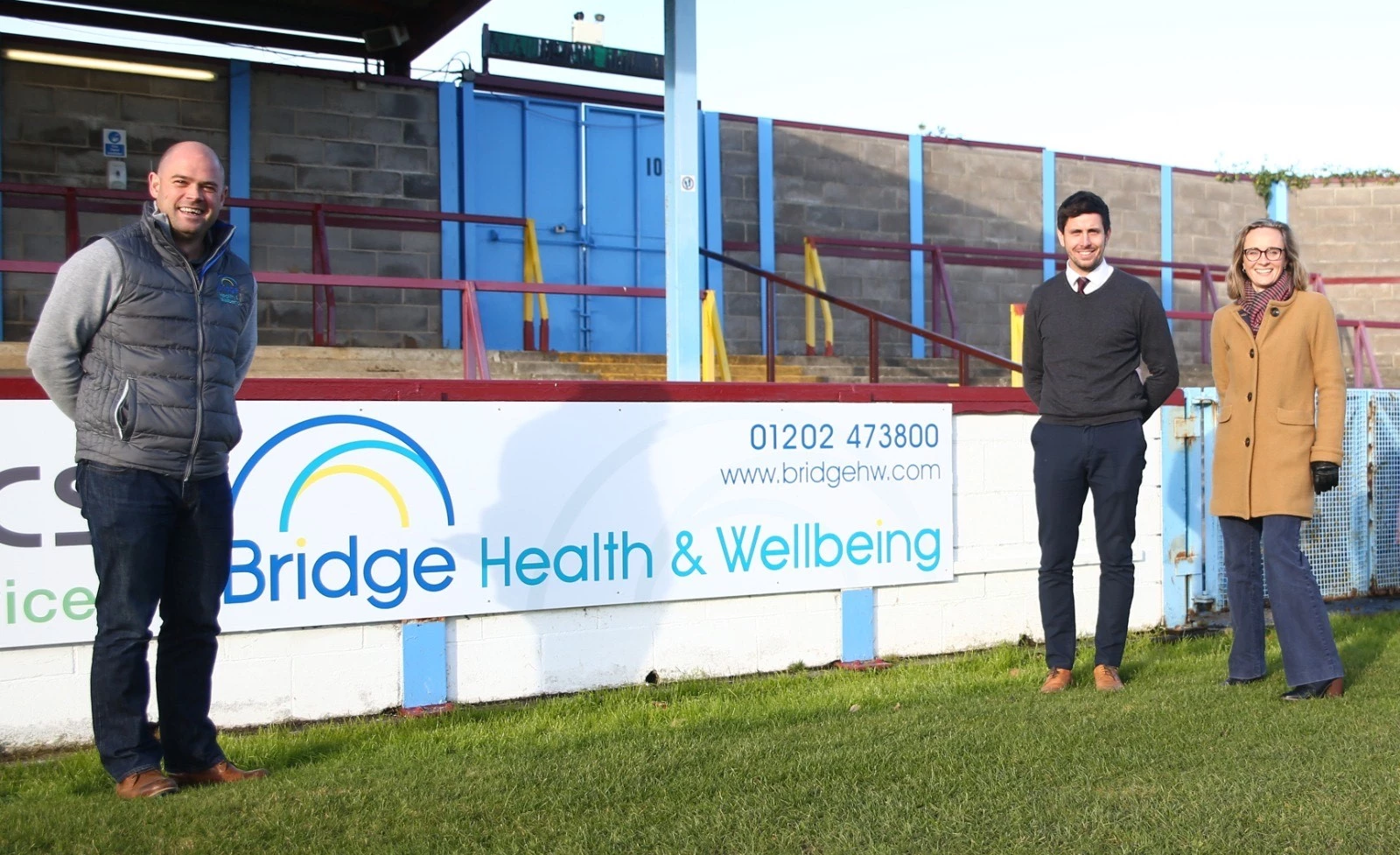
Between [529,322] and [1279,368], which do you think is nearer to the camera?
[1279,368]

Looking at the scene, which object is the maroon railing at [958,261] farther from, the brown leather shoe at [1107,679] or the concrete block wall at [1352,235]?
the brown leather shoe at [1107,679]

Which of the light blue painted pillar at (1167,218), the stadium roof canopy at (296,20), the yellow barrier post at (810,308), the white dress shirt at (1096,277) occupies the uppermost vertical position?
the stadium roof canopy at (296,20)

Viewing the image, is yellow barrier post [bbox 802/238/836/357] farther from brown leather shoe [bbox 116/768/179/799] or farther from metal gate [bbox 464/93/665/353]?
brown leather shoe [bbox 116/768/179/799]

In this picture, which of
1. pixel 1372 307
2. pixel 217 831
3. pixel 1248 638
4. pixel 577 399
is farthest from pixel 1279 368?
pixel 1372 307

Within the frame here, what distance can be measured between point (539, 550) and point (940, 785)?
2.50 m

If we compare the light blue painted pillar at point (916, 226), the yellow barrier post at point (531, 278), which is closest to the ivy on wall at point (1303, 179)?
the light blue painted pillar at point (916, 226)

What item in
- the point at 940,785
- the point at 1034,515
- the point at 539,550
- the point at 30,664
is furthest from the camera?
the point at 1034,515

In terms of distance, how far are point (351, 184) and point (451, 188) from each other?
3.13ft

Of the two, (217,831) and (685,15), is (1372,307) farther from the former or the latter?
(217,831)

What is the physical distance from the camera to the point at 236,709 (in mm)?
5375

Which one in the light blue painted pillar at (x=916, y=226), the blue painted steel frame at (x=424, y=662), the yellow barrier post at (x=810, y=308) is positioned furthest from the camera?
the light blue painted pillar at (x=916, y=226)

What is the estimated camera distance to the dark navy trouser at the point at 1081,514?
5.50m

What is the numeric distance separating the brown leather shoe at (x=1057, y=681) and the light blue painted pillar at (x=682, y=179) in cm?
265

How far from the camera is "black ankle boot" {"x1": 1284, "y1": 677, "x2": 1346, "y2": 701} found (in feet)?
17.3
